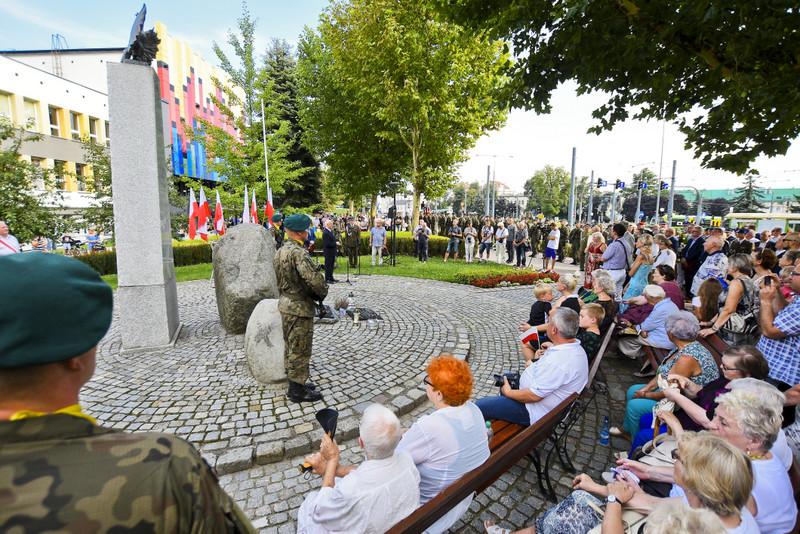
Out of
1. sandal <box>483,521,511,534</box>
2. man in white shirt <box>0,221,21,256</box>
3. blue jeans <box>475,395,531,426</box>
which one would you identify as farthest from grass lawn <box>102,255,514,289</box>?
sandal <box>483,521,511,534</box>

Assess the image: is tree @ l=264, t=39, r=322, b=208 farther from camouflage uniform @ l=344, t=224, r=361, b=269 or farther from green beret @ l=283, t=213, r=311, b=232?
green beret @ l=283, t=213, r=311, b=232

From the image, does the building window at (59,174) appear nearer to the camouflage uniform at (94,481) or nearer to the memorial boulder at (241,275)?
the memorial boulder at (241,275)

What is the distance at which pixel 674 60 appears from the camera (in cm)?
524

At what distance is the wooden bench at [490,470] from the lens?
6.85 feet

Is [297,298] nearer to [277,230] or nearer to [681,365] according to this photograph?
[681,365]

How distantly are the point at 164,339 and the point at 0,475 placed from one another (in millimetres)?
6521

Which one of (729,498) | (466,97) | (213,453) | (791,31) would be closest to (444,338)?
(213,453)

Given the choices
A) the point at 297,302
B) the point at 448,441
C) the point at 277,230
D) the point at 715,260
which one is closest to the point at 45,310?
the point at 448,441

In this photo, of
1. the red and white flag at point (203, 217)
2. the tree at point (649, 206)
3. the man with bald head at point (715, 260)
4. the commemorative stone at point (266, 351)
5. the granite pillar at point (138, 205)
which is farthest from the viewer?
the tree at point (649, 206)

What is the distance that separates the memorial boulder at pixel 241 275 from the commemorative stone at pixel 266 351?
6.31ft

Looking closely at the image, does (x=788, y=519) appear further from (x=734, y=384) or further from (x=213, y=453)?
(x=213, y=453)

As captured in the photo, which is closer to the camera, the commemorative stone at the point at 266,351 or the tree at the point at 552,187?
the commemorative stone at the point at 266,351

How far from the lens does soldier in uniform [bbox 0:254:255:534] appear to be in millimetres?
840

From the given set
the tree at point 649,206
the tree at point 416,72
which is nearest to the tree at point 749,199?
the tree at point 649,206
